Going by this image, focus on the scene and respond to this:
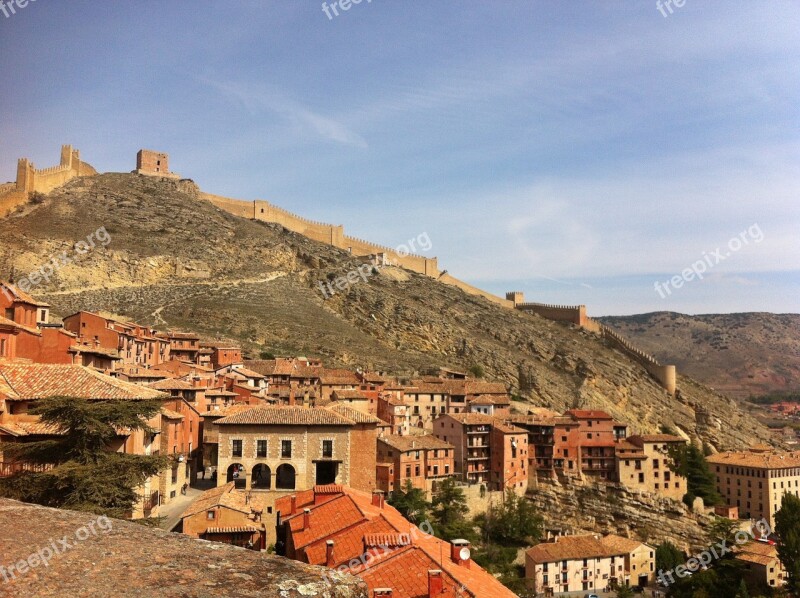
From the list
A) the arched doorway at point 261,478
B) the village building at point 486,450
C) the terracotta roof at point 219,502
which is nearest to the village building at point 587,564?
the village building at point 486,450

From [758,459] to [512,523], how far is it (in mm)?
32989

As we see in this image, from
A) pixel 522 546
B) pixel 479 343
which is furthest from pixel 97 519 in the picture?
pixel 479 343

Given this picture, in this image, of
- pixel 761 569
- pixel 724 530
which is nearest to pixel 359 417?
pixel 724 530

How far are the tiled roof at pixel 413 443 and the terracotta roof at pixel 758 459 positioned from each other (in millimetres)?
33848

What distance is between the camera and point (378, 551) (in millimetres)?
18234

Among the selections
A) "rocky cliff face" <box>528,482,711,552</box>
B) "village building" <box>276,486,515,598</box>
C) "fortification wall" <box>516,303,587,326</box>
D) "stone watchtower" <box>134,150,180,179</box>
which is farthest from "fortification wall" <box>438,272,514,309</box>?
"village building" <box>276,486,515,598</box>

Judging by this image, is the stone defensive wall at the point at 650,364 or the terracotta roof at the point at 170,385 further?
the stone defensive wall at the point at 650,364

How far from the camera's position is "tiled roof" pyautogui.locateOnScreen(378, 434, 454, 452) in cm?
4706

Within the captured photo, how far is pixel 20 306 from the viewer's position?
3547 cm

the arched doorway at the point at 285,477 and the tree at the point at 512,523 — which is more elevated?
the arched doorway at the point at 285,477

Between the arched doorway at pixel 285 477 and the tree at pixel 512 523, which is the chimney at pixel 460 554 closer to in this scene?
the arched doorway at pixel 285 477

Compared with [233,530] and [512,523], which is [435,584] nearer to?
[233,530]

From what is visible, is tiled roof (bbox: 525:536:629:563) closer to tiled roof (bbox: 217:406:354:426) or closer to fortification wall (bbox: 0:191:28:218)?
tiled roof (bbox: 217:406:354:426)

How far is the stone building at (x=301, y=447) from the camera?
3225 cm
